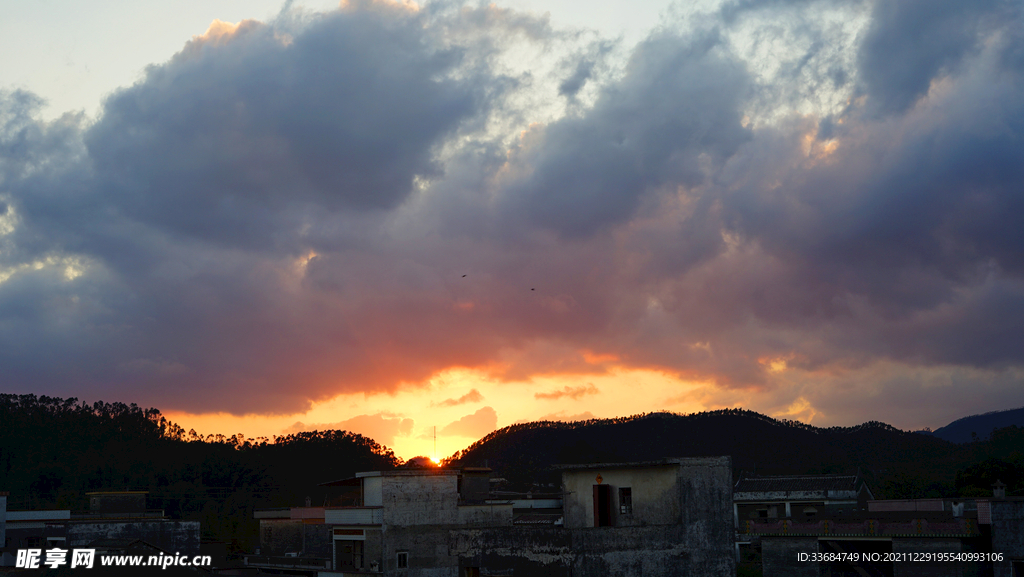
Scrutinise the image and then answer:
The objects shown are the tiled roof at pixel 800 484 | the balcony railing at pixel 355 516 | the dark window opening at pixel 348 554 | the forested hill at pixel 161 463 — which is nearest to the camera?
the balcony railing at pixel 355 516

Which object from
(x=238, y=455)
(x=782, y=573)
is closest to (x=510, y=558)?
(x=782, y=573)

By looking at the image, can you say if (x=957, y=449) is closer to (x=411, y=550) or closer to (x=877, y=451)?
(x=877, y=451)

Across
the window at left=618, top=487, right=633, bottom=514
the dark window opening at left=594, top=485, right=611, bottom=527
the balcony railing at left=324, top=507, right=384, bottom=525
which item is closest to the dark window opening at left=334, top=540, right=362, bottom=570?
the balcony railing at left=324, top=507, right=384, bottom=525

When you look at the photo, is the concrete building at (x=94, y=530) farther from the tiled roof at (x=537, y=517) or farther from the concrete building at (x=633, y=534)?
the concrete building at (x=633, y=534)

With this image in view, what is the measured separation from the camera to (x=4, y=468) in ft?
450

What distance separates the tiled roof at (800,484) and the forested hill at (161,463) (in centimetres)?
5498

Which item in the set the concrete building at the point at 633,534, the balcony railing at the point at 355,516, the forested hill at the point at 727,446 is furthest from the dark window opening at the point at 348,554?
the forested hill at the point at 727,446

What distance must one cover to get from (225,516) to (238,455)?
27.9 metres

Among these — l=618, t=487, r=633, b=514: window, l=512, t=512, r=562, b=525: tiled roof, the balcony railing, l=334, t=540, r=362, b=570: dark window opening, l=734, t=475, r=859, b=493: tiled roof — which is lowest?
l=334, t=540, r=362, b=570: dark window opening

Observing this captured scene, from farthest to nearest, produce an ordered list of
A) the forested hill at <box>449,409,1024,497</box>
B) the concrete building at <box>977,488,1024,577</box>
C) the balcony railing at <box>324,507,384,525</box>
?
the forested hill at <box>449,409,1024,497</box>, the balcony railing at <box>324,507,384,525</box>, the concrete building at <box>977,488,1024,577</box>

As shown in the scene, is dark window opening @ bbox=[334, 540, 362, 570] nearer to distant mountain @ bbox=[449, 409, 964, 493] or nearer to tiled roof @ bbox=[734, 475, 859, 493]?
tiled roof @ bbox=[734, 475, 859, 493]

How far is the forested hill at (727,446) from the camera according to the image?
483 ft

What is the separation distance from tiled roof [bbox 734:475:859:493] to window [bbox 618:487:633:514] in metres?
41.5

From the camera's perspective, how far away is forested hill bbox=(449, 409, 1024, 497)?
5797 inches
